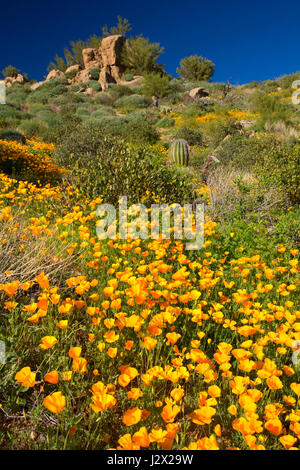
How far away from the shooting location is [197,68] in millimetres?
35188

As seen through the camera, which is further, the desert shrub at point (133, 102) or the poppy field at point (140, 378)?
the desert shrub at point (133, 102)

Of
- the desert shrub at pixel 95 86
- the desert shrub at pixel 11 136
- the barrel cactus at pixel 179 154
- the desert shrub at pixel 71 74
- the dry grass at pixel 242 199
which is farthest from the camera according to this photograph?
the desert shrub at pixel 71 74

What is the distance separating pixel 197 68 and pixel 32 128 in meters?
27.3

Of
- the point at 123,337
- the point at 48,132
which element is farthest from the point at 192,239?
the point at 48,132

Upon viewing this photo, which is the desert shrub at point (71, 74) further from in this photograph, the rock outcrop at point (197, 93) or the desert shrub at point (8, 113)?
the desert shrub at point (8, 113)

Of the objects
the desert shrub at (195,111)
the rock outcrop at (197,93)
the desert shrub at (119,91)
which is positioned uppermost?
the desert shrub at (119,91)

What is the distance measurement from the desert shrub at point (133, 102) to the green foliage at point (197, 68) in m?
13.8

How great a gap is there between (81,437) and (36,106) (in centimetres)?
2528

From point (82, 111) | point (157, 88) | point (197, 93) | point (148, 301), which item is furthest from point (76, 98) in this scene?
point (148, 301)

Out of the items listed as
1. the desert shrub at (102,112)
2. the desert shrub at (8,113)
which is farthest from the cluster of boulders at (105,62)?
the desert shrub at (8,113)

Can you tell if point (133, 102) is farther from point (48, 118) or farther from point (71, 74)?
point (71, 74)

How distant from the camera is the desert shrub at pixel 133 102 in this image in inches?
947

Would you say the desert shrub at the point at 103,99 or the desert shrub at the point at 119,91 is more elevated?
the desert shrub at the point at 119,91
